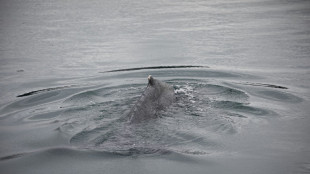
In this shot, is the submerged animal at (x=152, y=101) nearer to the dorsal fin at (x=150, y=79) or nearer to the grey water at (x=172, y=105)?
the dorsal fin at (x=150, y=79)

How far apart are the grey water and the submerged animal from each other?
0.17 meters

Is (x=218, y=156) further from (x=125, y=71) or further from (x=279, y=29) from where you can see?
(x=279, y=29)

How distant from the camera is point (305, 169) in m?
5.35

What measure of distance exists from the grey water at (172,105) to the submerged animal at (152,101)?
17cm

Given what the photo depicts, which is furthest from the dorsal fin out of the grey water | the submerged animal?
the grey water

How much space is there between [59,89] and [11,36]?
1103 centimetres

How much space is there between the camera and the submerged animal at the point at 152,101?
22.7ft

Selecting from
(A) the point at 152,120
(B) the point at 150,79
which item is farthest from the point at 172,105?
(A) the point at 152,120

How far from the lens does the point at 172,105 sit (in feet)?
26.4

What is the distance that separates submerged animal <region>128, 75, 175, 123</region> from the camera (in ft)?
22.7

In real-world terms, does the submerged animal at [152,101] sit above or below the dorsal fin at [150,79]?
below

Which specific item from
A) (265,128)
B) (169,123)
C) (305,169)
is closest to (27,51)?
(169,123)

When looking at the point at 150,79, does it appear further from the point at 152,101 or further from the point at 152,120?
the point at 152,120

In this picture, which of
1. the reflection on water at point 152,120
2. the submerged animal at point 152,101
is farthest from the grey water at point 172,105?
the submerged animal at point 152,101
